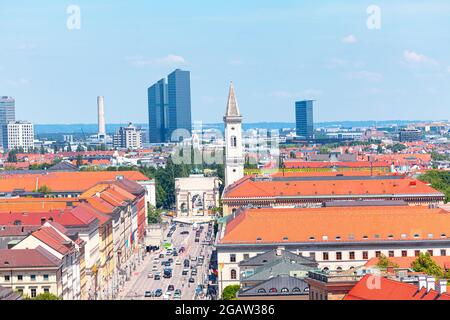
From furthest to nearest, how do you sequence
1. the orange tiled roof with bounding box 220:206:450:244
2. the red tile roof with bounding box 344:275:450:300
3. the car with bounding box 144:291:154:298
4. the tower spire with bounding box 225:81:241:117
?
the tower spire with bounding box 225:81:241:117
the orange tiled roof with bounding box 220:206:450:244
the car with bounding box 144:291:154:298
the red tile roof with bounding box 344:275:450:300

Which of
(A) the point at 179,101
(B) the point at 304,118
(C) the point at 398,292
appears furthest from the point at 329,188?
(B) the point at 304,118

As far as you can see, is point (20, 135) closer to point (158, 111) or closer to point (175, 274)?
point (158, 111)

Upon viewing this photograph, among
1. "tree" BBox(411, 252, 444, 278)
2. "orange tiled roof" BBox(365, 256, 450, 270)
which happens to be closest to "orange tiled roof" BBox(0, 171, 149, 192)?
"orange tiled roof" BBox(365, 256, 450, 270)

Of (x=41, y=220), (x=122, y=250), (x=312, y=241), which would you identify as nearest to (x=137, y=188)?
(x=122, y=250)

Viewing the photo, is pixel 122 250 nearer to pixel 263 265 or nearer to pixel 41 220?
pixel 41 220

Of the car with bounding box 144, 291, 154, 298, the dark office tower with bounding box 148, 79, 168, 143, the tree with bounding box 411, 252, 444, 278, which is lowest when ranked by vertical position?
the car with bounding box 144, 291, 154, 298

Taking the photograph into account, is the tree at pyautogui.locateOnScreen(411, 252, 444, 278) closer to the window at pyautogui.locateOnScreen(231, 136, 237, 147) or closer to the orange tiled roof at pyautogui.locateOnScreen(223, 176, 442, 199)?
the orange tiled roof at pyautogui.locateOnScreen(223, 176, 442, 199)

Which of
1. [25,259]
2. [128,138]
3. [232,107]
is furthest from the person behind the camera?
[128,138]
